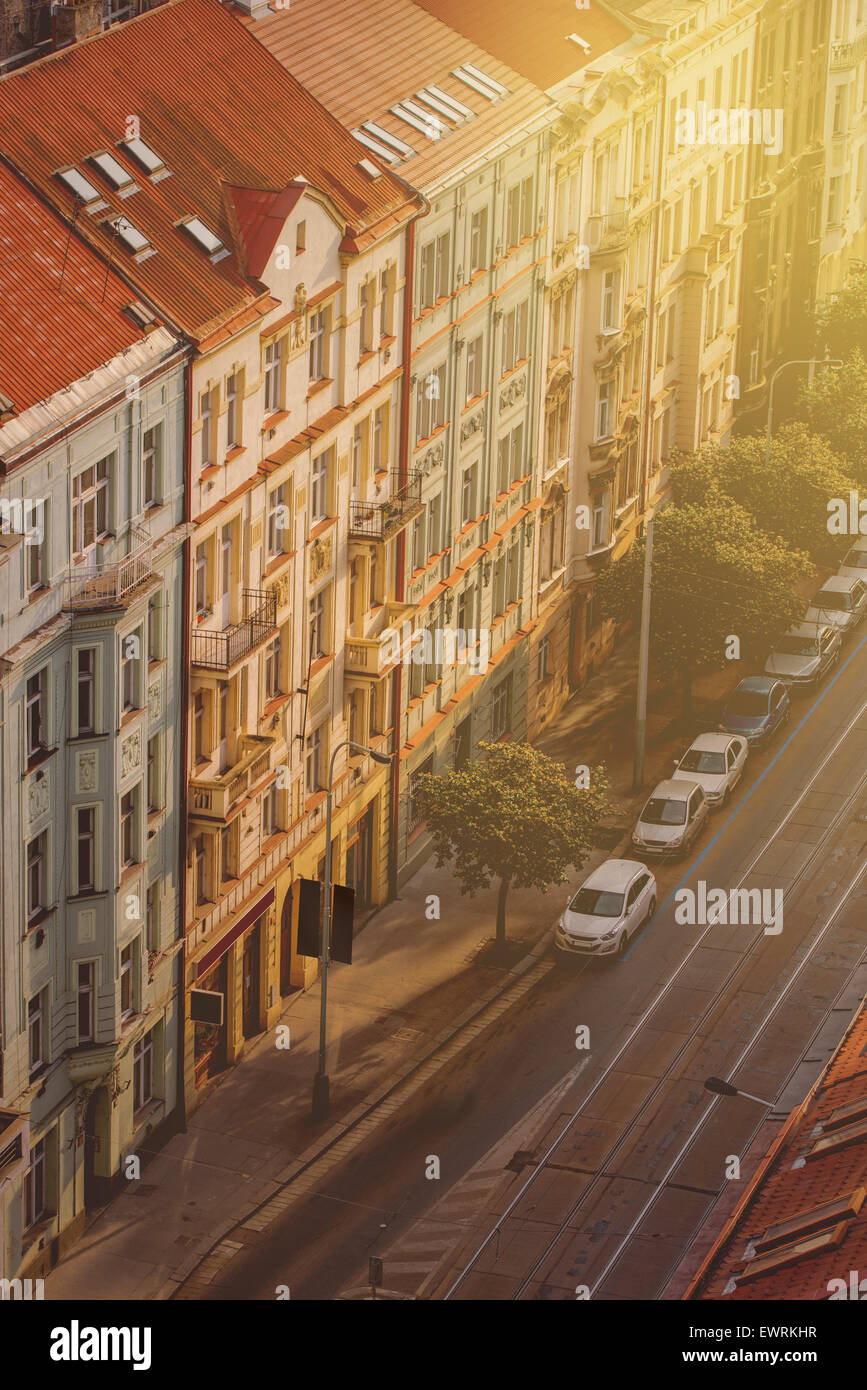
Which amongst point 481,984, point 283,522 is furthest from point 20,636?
point 481,984

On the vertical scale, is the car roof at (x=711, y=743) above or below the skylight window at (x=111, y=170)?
below

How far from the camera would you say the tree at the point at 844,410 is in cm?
10956

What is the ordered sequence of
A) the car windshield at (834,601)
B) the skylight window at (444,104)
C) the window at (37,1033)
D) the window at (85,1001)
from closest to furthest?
the window at (37,1033)
the window at (85,1001)
the skylight window at (444,104)
the car windshield at (834,601)

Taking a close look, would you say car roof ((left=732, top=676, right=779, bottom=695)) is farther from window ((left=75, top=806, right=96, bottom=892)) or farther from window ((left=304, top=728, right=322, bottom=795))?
window ((left=75, top=806, right=96, bottom=892))

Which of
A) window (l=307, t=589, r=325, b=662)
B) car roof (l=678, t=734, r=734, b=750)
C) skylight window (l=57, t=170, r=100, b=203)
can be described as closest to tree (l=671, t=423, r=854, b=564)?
car roof (l=678, t=734, r=734, b=750)

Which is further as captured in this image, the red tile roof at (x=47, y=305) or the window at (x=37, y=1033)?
the window at (x=37, y=1033)

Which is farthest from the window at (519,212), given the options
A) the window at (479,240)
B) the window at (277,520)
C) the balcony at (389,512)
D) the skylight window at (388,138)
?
the window at (277,520)

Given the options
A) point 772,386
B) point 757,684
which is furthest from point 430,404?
point 772,386

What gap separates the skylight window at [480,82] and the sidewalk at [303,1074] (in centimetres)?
2410

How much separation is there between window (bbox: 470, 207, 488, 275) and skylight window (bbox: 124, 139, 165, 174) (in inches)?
698

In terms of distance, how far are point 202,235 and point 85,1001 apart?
19.8 m

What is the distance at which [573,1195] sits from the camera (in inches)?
2625

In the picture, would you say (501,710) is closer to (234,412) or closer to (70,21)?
(234,412)

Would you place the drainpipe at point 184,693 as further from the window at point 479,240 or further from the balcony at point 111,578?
the window at point 479,240
